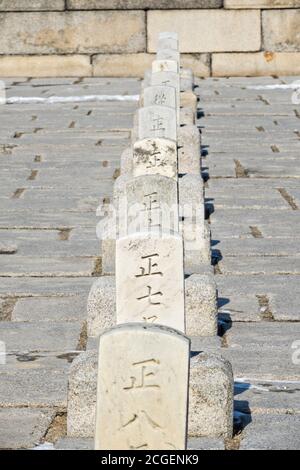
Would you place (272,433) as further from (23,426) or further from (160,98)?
(160,98)

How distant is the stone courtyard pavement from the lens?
5.20 m

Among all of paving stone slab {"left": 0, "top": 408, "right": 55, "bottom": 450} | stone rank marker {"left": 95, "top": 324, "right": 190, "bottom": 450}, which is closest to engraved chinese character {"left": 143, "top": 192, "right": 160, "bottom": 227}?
paving stone slab {"left": 0, "top": 408, "right": 55, "bottom": 450}

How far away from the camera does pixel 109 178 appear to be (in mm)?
10172

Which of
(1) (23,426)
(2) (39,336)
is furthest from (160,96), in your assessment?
(1) (23,426)

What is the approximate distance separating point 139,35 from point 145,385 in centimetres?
1246

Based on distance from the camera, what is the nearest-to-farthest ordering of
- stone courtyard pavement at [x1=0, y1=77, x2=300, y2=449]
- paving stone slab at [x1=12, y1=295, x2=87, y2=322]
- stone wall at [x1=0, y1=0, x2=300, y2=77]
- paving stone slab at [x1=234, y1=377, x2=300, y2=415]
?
paving stone slab at [x1=234, y1=377, x2=300, y2=415], stone courtyard pavement at [x1=0, y1=77, x2=300, y2=449], paving stone slab at [x1=12, y1=295, x2=87, y2=322], stone wall at [x1=0, y1=0, x2=300, y2=77]

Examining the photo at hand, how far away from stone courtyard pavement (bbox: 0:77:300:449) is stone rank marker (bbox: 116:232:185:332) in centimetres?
47

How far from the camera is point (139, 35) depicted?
15.9m

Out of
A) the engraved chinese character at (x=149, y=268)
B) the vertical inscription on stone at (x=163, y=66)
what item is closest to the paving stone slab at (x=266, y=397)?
the engraved chinese character at (x=149, y=268)

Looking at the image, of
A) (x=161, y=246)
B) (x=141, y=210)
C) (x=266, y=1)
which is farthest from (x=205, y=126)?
(x=161, y=246)

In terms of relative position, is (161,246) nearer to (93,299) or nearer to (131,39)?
(93,299)

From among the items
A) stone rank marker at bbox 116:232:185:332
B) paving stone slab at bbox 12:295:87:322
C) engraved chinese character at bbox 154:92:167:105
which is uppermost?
engraved chinese character at bbox 154:92:167:105

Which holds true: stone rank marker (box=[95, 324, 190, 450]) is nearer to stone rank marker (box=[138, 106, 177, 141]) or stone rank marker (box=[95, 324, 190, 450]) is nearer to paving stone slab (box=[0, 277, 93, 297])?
paving stone slab (box=[0, 277, 93, 297])

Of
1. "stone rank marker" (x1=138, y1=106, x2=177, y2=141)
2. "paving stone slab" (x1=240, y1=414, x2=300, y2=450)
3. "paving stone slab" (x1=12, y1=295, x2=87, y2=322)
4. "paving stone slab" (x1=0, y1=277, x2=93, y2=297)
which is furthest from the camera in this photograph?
"stone rank marker" (x1=138, y1=106, x2=177, y2=141)
